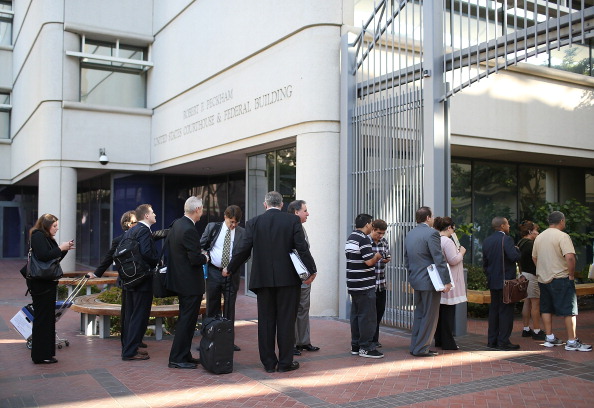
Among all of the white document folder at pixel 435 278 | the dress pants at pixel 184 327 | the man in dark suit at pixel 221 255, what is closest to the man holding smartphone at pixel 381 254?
the white document folder at pixel 435 278

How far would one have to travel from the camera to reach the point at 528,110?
12031 millimetres

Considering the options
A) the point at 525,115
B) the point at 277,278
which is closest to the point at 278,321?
the point at 277,278

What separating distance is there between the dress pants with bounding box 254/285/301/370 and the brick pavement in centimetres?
19

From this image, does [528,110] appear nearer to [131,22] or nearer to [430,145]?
[430,145]

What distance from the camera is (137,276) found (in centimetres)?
700

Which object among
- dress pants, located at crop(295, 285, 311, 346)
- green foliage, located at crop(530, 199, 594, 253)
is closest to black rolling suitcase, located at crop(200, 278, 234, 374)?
dress pants, located at crop(295, 285, 311, 346)

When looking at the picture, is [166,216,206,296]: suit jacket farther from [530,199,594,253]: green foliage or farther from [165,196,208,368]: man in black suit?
[530,199,594,253]: green foliage

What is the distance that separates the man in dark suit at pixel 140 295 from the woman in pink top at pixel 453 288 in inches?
140

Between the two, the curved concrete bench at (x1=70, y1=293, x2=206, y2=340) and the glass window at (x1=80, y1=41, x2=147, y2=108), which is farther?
the glass window at (x1=80, y1=41, x2=147, y2=108)

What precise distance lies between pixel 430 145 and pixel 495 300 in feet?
7.49

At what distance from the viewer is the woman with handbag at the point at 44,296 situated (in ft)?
22.4

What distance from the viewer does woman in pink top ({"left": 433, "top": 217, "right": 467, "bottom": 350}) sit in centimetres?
760

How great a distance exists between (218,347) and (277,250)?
4.00ft

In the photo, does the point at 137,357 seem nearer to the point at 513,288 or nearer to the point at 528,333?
the point at 513,288
